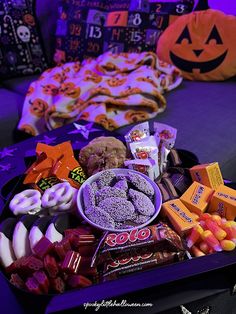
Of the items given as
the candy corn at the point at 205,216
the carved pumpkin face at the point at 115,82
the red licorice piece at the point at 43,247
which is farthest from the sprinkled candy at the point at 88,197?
the carved pumpkin face at the point at 115,82

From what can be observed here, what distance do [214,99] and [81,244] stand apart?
2.88 ft

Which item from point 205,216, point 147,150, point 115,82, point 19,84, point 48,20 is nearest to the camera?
point 205,216

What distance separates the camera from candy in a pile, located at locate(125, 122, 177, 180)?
0.73 metres

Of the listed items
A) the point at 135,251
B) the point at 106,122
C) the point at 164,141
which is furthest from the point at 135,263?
the point at 106,122

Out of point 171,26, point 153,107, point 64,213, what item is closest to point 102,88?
point 153,107

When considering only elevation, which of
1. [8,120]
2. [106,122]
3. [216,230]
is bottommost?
[8,120]

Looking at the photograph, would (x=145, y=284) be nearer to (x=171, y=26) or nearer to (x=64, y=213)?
(x=64, y=213)

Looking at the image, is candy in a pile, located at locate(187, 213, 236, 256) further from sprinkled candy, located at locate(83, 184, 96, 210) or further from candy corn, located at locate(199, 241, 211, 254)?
sprinkled candy, located at locate(83, 184, 96, 210)

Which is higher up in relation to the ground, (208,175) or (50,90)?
(208,175)

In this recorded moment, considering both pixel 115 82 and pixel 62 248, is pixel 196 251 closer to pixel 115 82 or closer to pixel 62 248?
pixel 62 248

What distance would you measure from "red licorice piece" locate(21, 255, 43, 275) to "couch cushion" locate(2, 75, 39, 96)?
1.22m

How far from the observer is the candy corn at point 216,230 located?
0.56 m

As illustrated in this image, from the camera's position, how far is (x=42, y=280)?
0.53 metres

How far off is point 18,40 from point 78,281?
→ 1.55m
